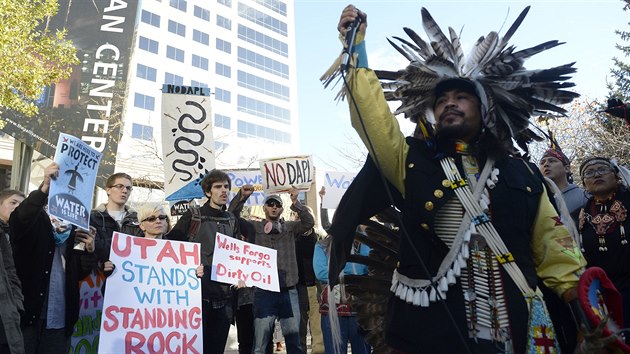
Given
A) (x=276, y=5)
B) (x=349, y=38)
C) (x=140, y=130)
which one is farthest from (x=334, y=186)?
(x=276, y=5)

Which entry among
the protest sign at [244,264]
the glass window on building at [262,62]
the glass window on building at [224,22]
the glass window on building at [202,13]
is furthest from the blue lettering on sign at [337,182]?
the glass window on building at [224,22]

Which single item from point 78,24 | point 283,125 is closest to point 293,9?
point 283,125

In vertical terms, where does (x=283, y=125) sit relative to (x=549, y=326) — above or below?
above

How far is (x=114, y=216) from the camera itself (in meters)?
5.49

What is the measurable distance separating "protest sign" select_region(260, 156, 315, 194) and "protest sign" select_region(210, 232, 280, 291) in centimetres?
Result: 217

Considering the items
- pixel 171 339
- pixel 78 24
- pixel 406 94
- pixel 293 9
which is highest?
pixel 293 9

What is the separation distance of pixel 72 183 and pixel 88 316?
145 cm

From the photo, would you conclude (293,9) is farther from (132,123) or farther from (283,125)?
(132,123)

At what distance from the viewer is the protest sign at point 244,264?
5570 millimetres

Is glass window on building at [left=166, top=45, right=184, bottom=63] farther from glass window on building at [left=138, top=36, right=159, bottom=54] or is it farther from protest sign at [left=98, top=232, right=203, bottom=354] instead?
protest sign at [left=98, top=232, right=203, bottom=354]

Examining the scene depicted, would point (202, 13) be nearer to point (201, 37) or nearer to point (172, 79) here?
point (201, 37)

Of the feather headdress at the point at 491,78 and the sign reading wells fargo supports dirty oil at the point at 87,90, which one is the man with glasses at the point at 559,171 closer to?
the feather headdress at the point at 491,78

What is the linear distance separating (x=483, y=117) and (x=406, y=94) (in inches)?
Answer: 16.3

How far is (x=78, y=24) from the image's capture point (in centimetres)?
1337
